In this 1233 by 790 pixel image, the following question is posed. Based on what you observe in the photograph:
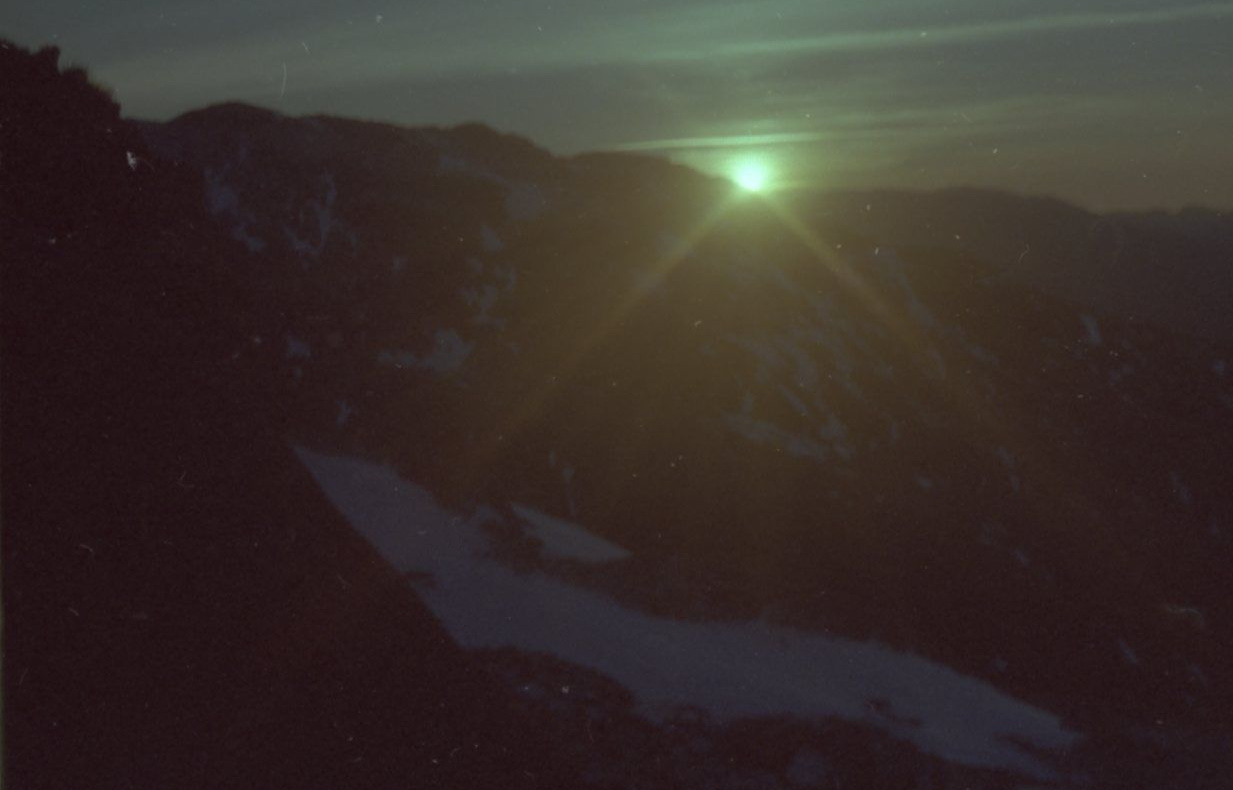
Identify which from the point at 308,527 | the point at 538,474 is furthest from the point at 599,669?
the point at 308,527

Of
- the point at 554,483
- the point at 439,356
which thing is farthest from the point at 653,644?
the point at 439,356

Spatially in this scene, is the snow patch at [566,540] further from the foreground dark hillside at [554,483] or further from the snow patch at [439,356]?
the snow patch at [439,356]

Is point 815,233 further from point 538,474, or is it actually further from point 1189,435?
point 538,474

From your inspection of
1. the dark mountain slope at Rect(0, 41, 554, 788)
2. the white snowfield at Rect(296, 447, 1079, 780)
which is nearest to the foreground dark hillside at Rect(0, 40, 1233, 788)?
the dark mountain slope at Rect(0, 41, 554, 788)

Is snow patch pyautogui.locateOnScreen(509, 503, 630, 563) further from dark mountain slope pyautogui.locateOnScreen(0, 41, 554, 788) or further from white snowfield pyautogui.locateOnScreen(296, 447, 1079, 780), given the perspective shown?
dark mountain slope pyautogui.locateOnScreen(0, 41, 554, 788)

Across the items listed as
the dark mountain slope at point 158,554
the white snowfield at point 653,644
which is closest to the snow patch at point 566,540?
the white snowfield at point 653,644
